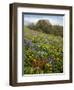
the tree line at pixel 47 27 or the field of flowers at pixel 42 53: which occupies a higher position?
the tree line at pixel 47 27

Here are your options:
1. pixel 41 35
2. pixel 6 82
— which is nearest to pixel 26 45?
pixel 41 35

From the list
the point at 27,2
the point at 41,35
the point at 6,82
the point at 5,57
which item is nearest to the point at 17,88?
the point at 6,82

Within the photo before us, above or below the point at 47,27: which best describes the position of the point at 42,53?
below

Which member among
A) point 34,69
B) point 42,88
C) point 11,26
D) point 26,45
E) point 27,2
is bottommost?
point 42,88

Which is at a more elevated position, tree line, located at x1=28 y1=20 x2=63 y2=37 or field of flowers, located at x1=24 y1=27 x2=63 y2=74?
tree line, located at x1=28 y1=20 x2=63 y2=37

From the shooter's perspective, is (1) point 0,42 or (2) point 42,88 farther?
(2) point 42,88

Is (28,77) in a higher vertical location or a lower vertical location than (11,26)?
lower

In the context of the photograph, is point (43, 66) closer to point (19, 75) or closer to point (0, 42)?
point (19, 75)
